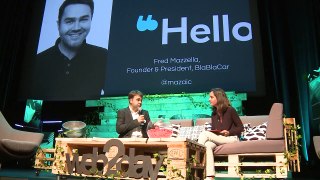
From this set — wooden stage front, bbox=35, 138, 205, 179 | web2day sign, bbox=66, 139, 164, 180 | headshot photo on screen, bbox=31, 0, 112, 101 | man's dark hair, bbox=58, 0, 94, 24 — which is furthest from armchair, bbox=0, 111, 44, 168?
man's dark hair, bbox=58, 0, 94, 24

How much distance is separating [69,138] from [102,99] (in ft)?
7.43

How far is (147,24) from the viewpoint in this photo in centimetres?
488

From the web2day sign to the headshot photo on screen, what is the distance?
2471mm

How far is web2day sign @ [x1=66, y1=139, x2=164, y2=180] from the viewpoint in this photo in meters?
2.04

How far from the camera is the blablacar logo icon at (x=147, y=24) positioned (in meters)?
4.84

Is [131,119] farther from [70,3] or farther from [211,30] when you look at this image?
[70,3]

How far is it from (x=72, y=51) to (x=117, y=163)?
335cm

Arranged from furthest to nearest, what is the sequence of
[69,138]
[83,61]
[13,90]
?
1. [13,90]
2. [83,61]
3. [69,138]

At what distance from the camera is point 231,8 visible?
4672mm

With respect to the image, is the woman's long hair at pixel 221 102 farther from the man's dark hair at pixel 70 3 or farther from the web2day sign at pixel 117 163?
the man's dark hair at pixel 70 3

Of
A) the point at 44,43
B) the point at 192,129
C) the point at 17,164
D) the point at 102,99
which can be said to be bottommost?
the point at 17,164

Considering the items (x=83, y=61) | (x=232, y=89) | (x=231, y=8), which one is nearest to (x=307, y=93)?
(x=232, y=89)

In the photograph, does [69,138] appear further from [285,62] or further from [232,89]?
[285,62]

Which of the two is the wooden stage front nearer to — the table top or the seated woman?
the table top
